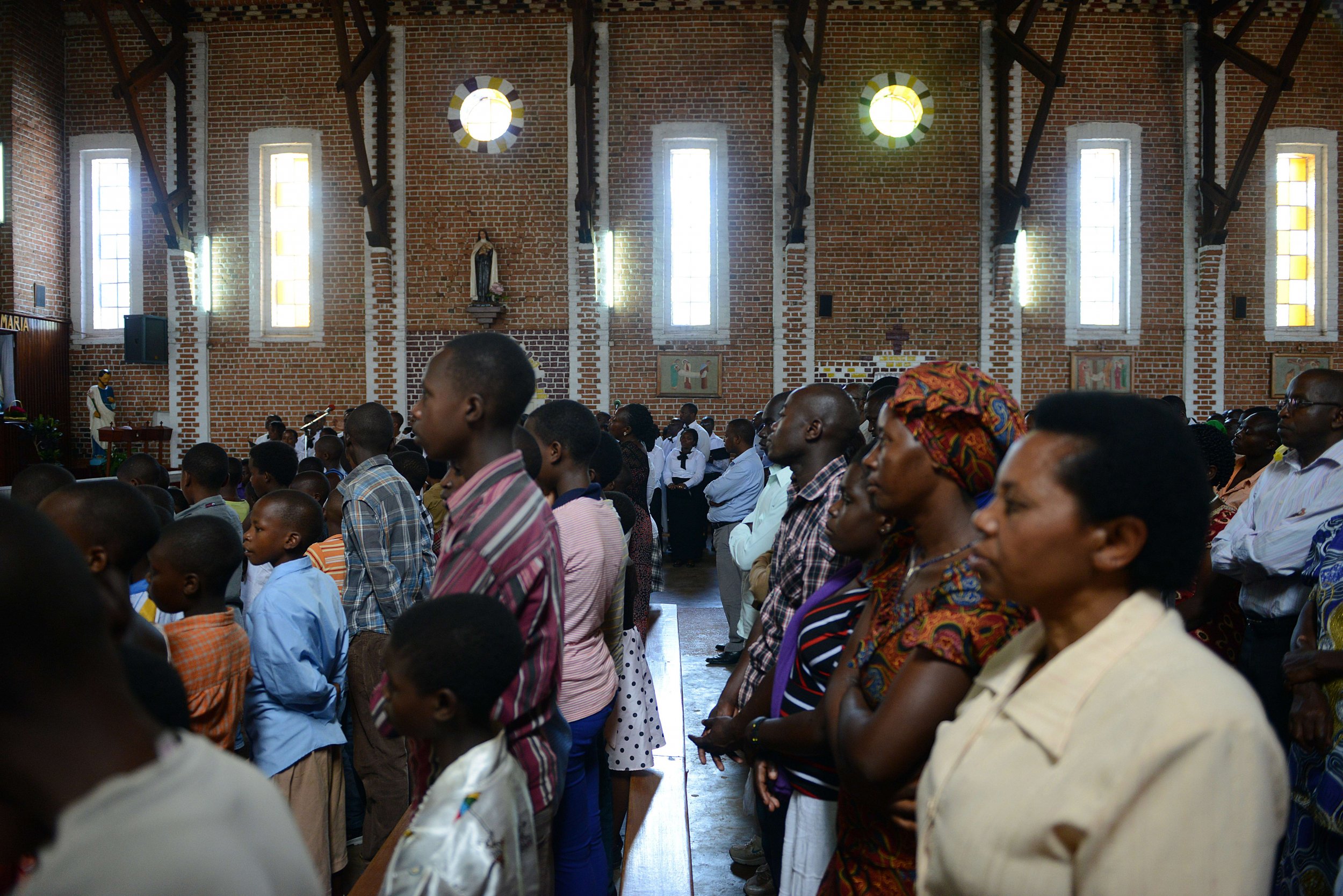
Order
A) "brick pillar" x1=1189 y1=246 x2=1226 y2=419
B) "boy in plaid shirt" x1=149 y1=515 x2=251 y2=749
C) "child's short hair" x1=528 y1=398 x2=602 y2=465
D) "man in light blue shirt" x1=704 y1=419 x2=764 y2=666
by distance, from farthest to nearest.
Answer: "brick pillar" x1=1189 y1=246 x2=1226 y2=419 < "man in light blue shirt" x1=704 y1=419 x2=764 y2=666 < "child's short hair" x1=528 y1=398 x2=602 y2=465 < "boy in plaid shirt" x1=149 y1=515 x2=251 y2=749

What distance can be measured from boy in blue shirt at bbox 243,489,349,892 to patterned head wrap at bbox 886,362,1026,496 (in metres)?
2.02

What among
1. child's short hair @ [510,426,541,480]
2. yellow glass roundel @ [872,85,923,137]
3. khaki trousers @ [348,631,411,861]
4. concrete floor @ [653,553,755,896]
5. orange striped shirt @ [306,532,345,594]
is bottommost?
concrete floor @ [653,553,755,896]

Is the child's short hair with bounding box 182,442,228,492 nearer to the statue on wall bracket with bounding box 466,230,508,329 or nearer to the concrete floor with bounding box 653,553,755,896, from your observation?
the concrete floor with bounding box 653,553,755,896

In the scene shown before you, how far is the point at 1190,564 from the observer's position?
3.82 feet

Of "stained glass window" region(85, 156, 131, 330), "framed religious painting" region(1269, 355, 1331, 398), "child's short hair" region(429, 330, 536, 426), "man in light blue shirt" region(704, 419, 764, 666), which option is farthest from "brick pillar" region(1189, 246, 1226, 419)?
"stained glass window" region(85, 156, 131, 330)

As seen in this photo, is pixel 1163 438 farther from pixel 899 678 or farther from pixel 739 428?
pixel 739 428

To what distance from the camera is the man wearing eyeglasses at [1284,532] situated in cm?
286

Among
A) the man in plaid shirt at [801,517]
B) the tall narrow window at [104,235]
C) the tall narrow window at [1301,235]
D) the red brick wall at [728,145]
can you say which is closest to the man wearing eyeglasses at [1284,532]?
the man in plaid shirt at [801,517]

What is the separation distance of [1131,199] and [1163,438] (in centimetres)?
1288

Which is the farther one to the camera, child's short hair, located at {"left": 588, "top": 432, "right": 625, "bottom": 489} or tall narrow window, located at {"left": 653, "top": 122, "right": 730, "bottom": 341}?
tall narrow window, located at {"left": 653, "top": 122, "right": 730, "bottom": 341}

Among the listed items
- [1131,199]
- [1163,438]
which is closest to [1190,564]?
[1163,438]

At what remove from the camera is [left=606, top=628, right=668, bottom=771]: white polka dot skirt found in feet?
10.6

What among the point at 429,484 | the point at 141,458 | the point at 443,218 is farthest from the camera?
the point at 443,218

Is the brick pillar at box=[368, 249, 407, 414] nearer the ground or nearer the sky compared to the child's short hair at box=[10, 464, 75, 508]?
nearer the sky
